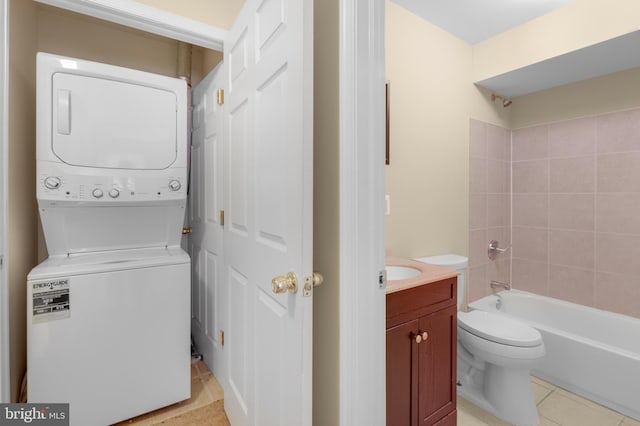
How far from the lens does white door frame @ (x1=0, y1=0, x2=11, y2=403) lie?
944 millimetres

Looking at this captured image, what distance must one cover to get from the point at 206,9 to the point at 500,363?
2526 mm

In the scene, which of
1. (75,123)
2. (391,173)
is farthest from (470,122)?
(75,123)

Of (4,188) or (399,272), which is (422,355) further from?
(4,188)

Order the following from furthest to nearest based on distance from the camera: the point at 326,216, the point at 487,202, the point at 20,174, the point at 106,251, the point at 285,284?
the point at 487,202 → the point at 106,251 → the point at 20,174 → the point at 326,216 → the point at 285,284

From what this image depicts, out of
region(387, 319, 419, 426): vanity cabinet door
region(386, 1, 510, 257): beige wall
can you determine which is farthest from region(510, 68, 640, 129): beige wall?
region(387, 319, 419, 426): vanity cabinet door

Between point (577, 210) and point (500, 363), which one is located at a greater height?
point (577, 210)

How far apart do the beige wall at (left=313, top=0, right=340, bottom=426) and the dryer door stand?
3.54 feet

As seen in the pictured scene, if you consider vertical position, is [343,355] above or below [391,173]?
below

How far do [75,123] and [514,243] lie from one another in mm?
3472

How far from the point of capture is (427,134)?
2.18 metres

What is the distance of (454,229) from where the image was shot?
7.82 ft

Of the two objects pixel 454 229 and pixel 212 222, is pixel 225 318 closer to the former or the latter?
pixel 212 222

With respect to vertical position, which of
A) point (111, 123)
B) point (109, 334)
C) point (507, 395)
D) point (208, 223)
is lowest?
point (507, 395)

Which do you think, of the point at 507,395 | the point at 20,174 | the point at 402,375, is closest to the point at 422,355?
the point at 402,375
